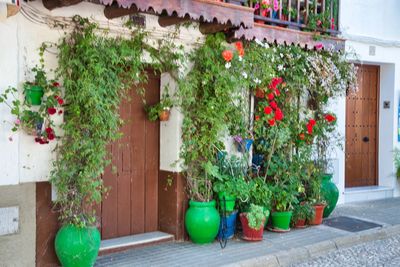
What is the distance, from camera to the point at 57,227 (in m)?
6.29

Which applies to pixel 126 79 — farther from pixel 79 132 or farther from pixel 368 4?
pixel 368 4

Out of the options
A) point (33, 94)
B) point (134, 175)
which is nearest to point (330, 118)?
point (134, 175)

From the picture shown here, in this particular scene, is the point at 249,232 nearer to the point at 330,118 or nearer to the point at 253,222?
the point at 253,222

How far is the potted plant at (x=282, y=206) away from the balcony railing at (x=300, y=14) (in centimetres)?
263

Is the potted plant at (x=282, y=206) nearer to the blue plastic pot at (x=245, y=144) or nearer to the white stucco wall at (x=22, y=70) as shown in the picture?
the blue plastic pot at (x=245, y=144)

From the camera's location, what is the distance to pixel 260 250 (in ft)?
23.5

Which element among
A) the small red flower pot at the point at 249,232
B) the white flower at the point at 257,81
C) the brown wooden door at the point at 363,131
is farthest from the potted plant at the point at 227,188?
the brown wooden door at the point at 363,131

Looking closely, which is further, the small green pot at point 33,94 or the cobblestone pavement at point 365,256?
the cobblestone pavement at point 365,256

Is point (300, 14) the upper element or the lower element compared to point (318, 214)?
upper

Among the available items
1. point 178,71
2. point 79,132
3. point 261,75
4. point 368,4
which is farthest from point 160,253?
point 368,4

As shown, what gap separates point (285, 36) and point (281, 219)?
9.38ft

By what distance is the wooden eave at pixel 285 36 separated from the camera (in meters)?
7.74

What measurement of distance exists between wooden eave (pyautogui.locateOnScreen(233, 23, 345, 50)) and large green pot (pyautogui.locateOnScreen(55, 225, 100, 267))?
349 centimetres

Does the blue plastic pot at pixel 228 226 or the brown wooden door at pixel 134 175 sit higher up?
the brown wooden door at pixel 134 175
